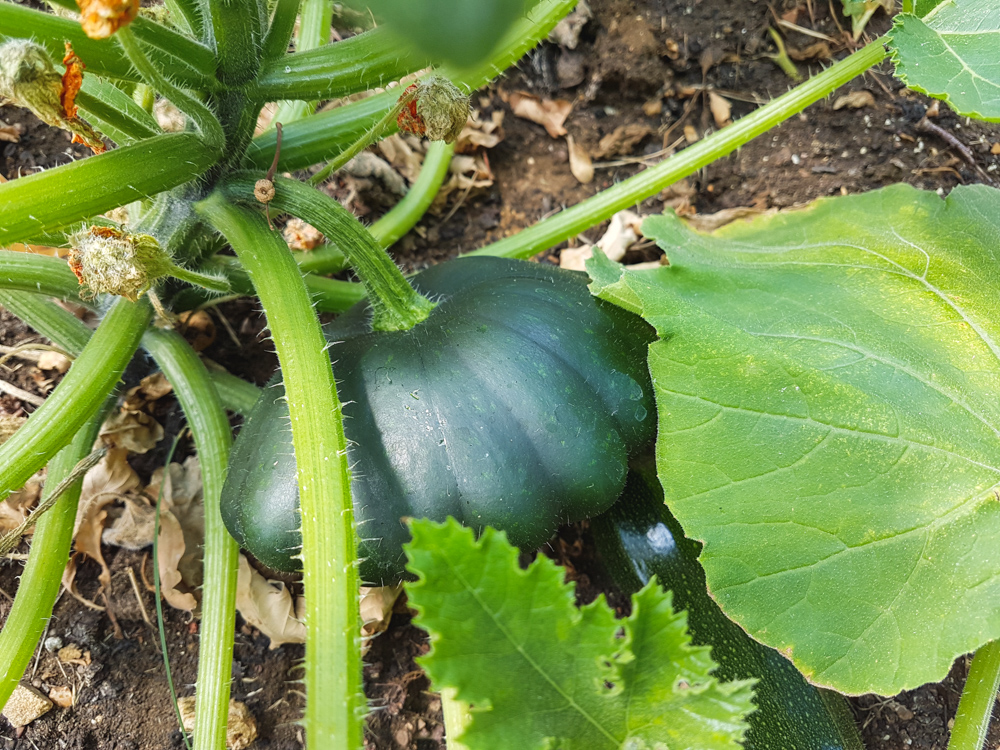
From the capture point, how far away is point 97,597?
70.8 inches

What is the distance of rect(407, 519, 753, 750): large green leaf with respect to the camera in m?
0.88

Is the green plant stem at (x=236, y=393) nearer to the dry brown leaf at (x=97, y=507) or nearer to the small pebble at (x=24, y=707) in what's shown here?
the dry brown leaf at (x=97, y=507)

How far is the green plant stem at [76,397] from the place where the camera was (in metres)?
1.37

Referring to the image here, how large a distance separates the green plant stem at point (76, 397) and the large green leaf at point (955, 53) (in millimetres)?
1481

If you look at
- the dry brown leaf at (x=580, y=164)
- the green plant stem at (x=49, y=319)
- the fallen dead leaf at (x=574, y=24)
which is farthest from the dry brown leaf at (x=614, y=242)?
the green plant stem at (x=49, y=319)

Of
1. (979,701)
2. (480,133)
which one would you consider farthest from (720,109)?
(979,701)

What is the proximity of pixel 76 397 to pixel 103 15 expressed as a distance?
2.54 ft

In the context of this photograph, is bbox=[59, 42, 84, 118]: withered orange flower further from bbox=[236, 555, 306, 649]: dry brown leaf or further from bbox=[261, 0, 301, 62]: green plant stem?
bbox=[236, 555, 306, 649]: dry brown leaf

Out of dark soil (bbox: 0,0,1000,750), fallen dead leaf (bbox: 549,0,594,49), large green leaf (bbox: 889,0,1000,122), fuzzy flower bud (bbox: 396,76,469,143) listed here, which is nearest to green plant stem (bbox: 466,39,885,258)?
large green leaf (bbox: 889,0,1000,122)

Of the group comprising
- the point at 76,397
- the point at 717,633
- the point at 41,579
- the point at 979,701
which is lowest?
the point at 979,701

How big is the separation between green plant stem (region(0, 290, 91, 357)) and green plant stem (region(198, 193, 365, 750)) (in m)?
0.50

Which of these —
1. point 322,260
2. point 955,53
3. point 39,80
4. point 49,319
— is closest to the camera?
point 39,80

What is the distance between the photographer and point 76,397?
145 cm

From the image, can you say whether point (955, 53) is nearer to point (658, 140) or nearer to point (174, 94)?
point (658, 140)
